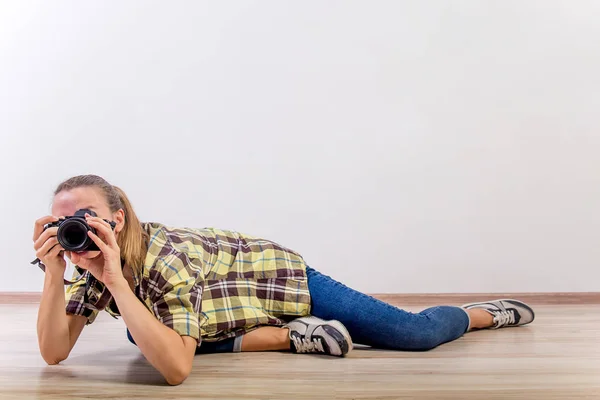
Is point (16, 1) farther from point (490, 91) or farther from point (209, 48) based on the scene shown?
point (490, 91)

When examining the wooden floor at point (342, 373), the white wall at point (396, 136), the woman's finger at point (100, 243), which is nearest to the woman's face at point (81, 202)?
the woman's finger at point (100, 243)

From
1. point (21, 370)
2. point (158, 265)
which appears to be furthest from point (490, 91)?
point (21, 370)

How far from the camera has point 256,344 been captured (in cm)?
208

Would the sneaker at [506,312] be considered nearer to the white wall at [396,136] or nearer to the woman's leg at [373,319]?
the woman's leg at [373,319]

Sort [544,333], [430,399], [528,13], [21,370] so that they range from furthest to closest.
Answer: [528,13]
[544,333]
[21,370]
[430,399]

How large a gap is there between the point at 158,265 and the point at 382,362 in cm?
63

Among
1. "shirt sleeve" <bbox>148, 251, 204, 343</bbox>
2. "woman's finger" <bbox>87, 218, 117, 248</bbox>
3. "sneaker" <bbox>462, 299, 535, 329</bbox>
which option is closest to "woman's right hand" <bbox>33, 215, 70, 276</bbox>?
"woman's finger" <bbox>87, 218, 117, 248</bbox>

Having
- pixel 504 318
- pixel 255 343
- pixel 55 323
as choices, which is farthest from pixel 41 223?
pixel 504 318

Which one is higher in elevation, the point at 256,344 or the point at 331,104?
the point at 331,104

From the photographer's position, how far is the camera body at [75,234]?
5.14ft

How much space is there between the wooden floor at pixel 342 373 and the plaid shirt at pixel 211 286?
0.12 m

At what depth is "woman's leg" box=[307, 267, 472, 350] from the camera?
2047 mm

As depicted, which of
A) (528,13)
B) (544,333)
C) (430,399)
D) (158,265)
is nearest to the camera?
(430,399)

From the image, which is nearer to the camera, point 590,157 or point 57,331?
point 57,331
